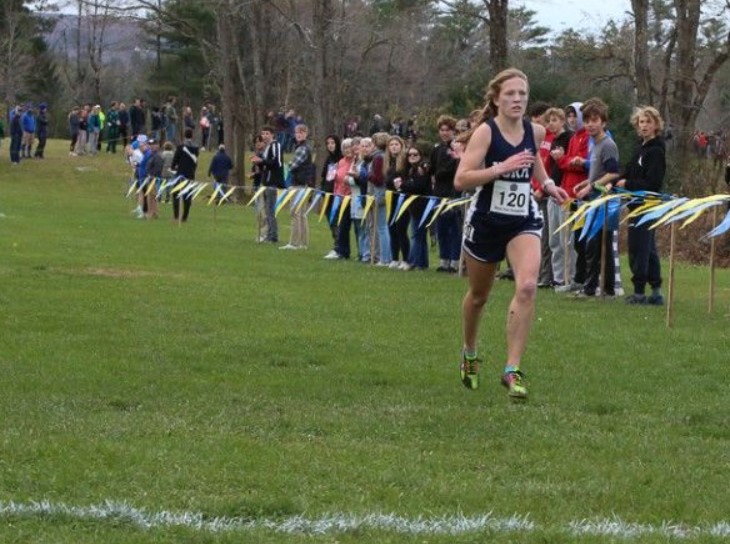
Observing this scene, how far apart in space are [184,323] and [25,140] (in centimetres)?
4189

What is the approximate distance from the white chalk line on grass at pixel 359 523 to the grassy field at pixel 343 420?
0.05 feet

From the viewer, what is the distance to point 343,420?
25.4ft

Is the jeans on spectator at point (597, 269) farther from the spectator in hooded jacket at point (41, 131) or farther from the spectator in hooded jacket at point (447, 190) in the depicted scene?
the spectator in hooded jacket at point (41, 131)

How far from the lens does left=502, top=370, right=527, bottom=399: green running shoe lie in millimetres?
8414

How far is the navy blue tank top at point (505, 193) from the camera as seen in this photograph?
336 inches

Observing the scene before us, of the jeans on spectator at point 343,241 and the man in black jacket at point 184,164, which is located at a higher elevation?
the man in black jacket at point 184,164

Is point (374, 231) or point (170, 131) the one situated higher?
Answer: point (170, 131)

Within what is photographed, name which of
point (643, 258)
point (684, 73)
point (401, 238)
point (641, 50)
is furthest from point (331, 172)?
point (684, 73)

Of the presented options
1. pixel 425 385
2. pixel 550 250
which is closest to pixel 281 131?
pixel 550 250

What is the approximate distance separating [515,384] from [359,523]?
3.12 m

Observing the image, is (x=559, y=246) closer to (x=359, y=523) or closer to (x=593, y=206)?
(x=593, y=206)

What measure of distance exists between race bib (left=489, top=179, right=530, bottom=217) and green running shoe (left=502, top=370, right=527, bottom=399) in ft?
3.32

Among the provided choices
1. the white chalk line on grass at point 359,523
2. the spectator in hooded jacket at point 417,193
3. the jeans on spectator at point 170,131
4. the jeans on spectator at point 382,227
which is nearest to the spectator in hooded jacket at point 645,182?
the spectator in hooded jacket at point 417,193

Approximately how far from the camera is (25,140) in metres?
52.1
